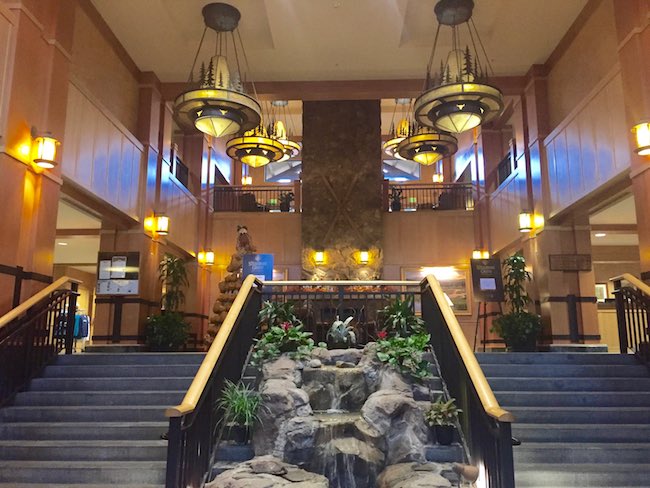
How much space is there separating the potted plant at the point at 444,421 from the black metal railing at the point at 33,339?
4.44 metres

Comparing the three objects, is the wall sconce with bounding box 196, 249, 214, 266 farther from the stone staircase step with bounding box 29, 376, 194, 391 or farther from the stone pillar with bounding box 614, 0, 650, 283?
the stone pillar with bounding box 614, 0, 650, 283

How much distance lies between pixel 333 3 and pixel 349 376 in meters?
5.97

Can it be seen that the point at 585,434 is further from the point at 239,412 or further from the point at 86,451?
the point at 86,451

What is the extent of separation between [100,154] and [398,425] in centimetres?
631

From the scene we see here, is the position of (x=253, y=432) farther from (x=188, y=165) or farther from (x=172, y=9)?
(x=188, y=165)

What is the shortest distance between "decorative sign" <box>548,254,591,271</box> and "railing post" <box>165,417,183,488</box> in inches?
303

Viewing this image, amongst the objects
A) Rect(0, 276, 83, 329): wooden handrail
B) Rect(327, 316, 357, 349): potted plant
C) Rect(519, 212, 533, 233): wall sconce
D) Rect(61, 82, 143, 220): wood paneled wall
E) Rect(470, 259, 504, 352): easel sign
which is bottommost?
Rect(327, 316, 357, 349): potted plant

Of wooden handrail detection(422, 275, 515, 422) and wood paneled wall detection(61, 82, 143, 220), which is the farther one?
wood paneled wall detection(61, 82, 143, 220)

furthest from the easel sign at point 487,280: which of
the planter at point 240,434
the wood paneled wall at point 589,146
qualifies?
the planter at point 240,434

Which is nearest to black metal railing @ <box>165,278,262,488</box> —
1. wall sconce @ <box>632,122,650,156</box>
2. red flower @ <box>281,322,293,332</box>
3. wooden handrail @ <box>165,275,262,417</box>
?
wooden handrail @ <box>165,275,262,417</box>

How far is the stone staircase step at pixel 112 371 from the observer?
21.4ft

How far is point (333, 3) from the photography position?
8.80 m

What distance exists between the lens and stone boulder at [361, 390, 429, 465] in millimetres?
5040

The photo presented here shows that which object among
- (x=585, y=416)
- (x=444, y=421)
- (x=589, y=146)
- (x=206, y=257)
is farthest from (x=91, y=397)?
(x=206, y=257)
